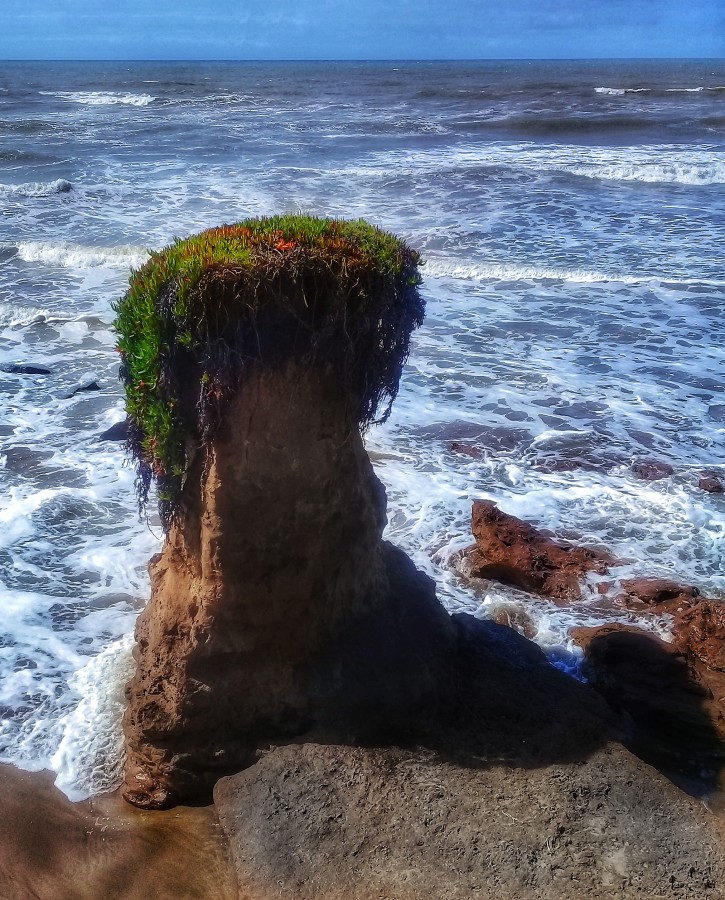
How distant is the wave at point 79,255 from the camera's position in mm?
15352

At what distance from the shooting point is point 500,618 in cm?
585

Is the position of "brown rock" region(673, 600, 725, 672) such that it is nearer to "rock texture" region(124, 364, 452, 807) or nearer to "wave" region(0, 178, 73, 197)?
"rock texture" region(124, 364, 452, 807)

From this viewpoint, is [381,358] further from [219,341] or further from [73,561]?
[73,561]

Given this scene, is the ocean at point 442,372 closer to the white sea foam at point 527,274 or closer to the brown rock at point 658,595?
the white sea foam at point 527,274

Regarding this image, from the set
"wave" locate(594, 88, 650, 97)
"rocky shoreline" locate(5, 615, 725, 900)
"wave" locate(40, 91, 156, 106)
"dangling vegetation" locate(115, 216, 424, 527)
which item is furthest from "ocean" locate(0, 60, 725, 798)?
"wave" locate(594, 88, 650, 97)

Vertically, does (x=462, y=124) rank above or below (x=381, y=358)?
above

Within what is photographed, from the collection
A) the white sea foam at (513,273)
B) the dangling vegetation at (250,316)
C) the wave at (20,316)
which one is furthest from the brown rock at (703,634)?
the wave at (20,316)

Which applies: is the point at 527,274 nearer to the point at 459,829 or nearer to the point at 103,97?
the point at 459,829

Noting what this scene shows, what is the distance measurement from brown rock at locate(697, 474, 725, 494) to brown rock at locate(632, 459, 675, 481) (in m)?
0.34

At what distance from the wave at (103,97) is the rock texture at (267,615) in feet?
179

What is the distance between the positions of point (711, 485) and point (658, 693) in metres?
3.05

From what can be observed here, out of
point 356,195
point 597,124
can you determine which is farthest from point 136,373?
point 597,124

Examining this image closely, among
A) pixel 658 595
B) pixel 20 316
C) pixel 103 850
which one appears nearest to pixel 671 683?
pixel 658 595

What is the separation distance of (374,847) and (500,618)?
2.35 m
